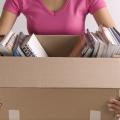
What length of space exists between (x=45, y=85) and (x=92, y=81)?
135mm

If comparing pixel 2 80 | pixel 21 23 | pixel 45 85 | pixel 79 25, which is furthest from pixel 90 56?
pixel 21 23

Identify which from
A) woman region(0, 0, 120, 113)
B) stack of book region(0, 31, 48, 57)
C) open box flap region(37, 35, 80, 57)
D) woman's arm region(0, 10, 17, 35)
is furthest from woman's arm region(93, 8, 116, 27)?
stack of book region(0, 31, 48, 57)

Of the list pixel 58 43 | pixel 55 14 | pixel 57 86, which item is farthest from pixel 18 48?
pixel 55 14

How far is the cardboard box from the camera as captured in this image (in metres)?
0.94

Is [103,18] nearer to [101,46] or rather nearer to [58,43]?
[58,43]

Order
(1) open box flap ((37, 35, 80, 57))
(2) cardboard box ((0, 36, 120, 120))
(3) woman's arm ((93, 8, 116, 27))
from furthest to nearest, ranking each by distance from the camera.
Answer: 1. (3) woman's arm ((93, 8, 116, 27))
2. (1) open box flap ((37, 35, 80, 57))
3. (2) cardboard box ((0, 36, 120, 120))

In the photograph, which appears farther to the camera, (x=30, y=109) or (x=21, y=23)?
(x=21, y=23)

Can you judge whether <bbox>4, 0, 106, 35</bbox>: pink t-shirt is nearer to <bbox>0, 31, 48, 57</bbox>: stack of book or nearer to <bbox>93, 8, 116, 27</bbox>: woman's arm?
<bbox>93, 8, 116, 27</bbox>: woman's arm

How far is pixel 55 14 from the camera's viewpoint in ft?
4.89

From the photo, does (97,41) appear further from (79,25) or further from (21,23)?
(21,23)

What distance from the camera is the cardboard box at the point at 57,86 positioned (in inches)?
37.2

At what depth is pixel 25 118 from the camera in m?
1.06

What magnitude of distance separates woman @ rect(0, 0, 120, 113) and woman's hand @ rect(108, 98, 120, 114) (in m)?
0.54

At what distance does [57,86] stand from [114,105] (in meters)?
0.19
